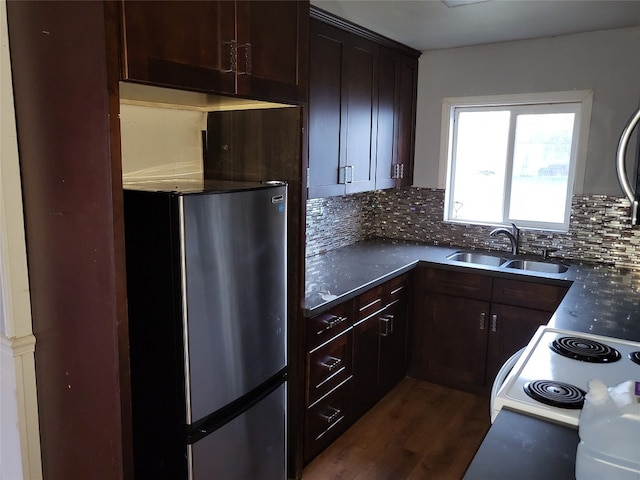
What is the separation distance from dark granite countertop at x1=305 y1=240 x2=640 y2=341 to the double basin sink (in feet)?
0.24

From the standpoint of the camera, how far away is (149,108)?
2055 millimetres

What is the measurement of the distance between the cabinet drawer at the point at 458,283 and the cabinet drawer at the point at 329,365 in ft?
2.76

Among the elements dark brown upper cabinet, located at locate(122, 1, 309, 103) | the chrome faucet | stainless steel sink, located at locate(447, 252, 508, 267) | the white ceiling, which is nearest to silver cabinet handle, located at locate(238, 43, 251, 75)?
dark brown upper cabinet, located at locate(122, 1, 309, 103)

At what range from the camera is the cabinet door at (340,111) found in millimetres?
2602

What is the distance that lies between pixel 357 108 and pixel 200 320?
1.79 metres

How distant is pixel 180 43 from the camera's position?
1476 millimetres

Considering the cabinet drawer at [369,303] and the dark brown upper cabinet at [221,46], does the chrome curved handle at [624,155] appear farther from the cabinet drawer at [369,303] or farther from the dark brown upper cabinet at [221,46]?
the cabinet drawer at [369,303]

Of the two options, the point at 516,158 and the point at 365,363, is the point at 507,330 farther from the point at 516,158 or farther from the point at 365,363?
the point at 516,158

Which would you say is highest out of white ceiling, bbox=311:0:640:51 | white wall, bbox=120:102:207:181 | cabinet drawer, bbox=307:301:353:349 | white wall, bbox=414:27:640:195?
white ceiling, bbox=311:0:640:51

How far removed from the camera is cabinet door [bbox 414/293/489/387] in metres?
3.14

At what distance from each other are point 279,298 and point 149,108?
949mm

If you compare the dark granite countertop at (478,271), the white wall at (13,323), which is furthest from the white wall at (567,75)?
the white wall at (13,323)

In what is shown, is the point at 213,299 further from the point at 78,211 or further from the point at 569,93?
the point at 569,93

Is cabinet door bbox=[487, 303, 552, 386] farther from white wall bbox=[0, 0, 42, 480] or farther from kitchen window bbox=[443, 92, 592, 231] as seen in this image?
white wall bbox=[0, 0, 42, 480]
